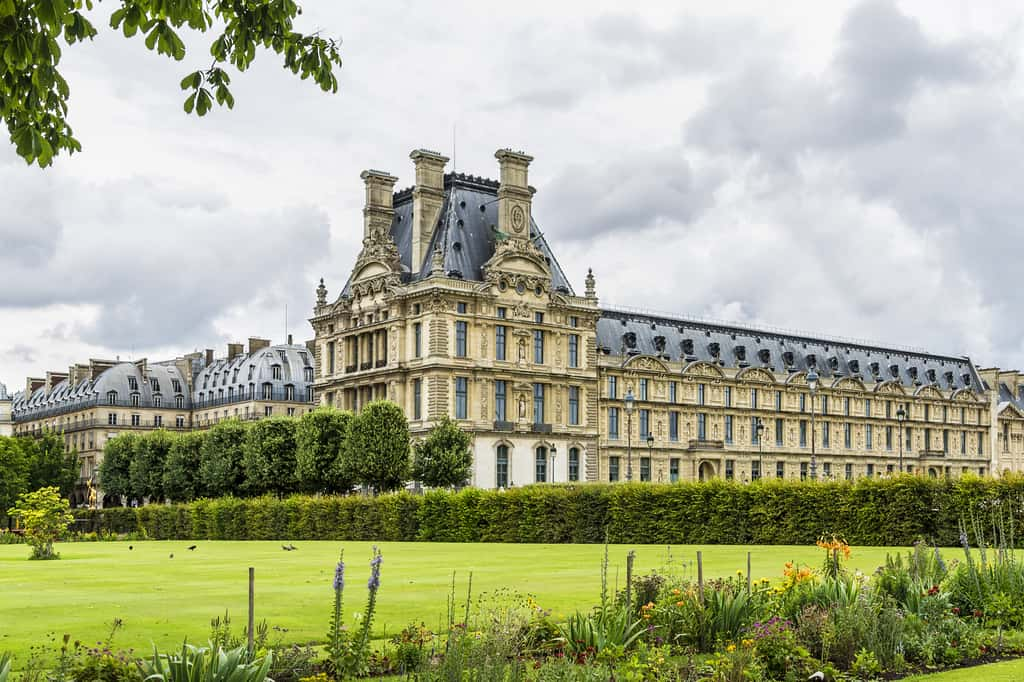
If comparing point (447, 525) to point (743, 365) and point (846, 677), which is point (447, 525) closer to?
point (846, 677)

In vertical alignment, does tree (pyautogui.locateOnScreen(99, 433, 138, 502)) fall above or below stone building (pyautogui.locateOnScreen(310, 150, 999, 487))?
below

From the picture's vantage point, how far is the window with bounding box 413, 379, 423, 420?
8722 cm

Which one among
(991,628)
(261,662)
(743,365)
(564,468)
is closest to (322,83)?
(261,662)

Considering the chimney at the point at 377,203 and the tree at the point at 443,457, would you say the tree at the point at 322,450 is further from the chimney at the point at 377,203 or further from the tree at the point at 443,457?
the chimney at the point at 377,203

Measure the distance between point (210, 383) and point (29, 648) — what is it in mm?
127566

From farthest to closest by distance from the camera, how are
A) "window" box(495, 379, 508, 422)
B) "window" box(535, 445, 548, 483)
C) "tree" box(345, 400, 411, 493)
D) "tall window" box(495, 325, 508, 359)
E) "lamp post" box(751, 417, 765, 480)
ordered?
"lamp post" box(751, 417, 765, 480) → "window" box(535, 445, 548, 483) → "tall window" box(495, 325, 508, 359) → "window" box(495, 379, 508, 422) → "tree" box(345, 400, 411, 493)

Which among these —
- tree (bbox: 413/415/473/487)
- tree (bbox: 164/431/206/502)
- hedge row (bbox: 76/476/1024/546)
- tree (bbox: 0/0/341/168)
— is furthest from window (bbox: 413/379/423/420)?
tree (bbox: 0/0/341/168)

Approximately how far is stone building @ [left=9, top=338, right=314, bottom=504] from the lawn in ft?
287

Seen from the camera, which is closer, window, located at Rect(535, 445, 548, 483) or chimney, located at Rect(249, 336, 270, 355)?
window, located at Rect(535, 445, 548, 483)

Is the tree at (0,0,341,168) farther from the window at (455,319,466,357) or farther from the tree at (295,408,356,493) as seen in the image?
the window at (455,319,466,357)

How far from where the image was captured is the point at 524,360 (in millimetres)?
90500

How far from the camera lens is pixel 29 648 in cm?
1755

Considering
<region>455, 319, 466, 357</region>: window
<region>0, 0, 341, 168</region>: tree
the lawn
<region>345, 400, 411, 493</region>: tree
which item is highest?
<region>455, 319, 466, 357</region>: window

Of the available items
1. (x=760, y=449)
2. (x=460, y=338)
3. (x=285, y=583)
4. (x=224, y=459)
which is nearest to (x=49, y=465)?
(x=224, y=459)
